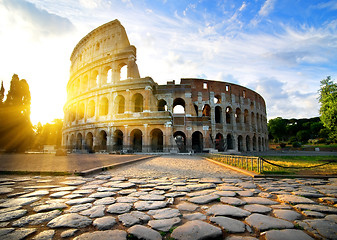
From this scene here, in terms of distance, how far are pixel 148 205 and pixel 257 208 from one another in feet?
4.76

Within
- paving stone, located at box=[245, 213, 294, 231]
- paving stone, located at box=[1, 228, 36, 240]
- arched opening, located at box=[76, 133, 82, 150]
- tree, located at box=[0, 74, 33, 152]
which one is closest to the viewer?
paving stone, located at box=[1, 228, 36, 240]

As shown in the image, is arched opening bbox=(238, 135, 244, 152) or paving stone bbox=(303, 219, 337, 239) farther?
arched opening bbox=(238, 135, 244, 152)

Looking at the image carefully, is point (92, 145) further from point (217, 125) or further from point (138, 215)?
point (138, 215)

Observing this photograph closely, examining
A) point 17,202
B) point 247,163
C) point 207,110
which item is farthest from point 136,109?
point 17,202

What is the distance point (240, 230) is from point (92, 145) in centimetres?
2460

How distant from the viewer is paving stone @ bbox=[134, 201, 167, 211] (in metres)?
2.20

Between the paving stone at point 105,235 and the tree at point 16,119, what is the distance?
24114 millimetres

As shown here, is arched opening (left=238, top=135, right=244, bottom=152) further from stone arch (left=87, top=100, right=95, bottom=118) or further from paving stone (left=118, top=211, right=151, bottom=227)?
paving stone (left=118, top=211, right=151, bottom=227)

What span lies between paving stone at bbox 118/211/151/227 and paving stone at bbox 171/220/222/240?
44 cm

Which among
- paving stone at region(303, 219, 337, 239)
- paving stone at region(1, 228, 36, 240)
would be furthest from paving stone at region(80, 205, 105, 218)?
paving stone at region(303, 219, 337, 239)

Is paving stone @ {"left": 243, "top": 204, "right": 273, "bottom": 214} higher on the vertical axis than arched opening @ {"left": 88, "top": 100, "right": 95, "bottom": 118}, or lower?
lower

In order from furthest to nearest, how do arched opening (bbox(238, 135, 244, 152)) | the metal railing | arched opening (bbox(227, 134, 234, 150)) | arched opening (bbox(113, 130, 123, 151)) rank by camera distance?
arched opening (bbox(238, 135, 244, 152)), arched opening (bbox(227, 134, 234, 150)), arched opening (bbox(113, 130, 123, 151)), the metal railing

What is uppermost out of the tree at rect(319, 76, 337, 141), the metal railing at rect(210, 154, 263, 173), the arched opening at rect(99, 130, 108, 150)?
the tree at rect(319, 76, 337, 141)

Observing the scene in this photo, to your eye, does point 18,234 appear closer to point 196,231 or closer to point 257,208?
point 196,231
